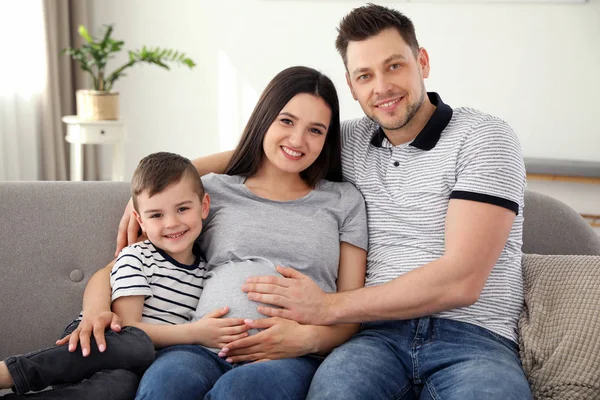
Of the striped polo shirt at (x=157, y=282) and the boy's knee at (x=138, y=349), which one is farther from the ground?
the striped polo shirt at (x=157, y=282)

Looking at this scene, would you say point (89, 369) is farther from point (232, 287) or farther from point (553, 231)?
point (553, 231)

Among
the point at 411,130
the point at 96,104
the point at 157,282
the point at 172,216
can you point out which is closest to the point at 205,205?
the point at 172,216

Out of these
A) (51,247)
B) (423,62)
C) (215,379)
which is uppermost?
(423,62)

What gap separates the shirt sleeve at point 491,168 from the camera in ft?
5.00

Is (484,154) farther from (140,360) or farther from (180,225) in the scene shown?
(140,360)

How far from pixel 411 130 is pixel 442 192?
0.70ft

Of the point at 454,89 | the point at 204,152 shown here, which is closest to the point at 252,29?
the point at 204,152

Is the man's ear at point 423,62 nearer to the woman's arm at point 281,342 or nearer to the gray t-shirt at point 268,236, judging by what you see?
the gray t-shirt at point 268,236

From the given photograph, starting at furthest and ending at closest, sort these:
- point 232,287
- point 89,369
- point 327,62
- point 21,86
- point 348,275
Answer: point 327,62 → point 21,86 → point 348,275 → point 232,287 → point 89,369

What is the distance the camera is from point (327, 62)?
14.5ft

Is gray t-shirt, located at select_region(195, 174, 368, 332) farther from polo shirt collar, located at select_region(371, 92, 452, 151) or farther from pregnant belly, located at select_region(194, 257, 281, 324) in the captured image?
polo shirt collar, located at select_region(371, 92, 452, 151)

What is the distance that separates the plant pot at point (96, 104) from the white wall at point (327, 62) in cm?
80

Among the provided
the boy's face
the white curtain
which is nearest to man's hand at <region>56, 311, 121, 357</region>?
the boy's face

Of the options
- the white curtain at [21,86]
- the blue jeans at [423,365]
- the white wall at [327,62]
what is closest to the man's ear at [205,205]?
the blue jeans at [423,365]
